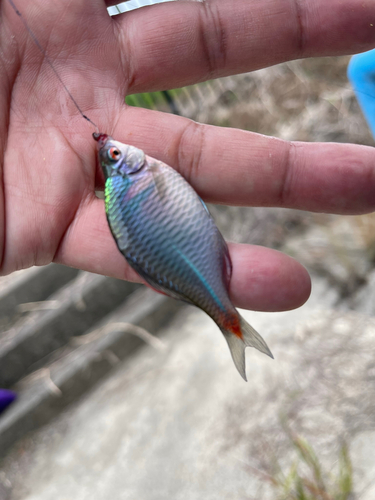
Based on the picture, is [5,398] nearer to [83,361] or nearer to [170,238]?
[83,361]

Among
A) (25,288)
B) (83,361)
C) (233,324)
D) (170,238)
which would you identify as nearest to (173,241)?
(170,238)

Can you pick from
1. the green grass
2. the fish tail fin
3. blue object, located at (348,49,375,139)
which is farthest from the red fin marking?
blue object, located at (348,49,375,139)

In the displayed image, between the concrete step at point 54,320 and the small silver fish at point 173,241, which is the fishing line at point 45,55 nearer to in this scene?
the small silver fish at point 173,241

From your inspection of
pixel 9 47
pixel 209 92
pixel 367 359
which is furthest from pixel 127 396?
pixel 209 92

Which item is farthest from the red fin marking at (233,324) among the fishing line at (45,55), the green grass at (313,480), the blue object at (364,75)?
the blue object at (364,75)

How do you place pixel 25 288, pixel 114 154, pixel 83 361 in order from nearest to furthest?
pixel 114 154 → pixel 83 361 → pixel 25 288

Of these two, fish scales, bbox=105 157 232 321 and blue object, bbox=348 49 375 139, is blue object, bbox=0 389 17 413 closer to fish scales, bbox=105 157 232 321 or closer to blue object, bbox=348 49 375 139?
fish scales, bbox=105 157 232 321

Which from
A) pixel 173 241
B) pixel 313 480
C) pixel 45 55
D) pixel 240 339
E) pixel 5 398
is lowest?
pixel 313 480
